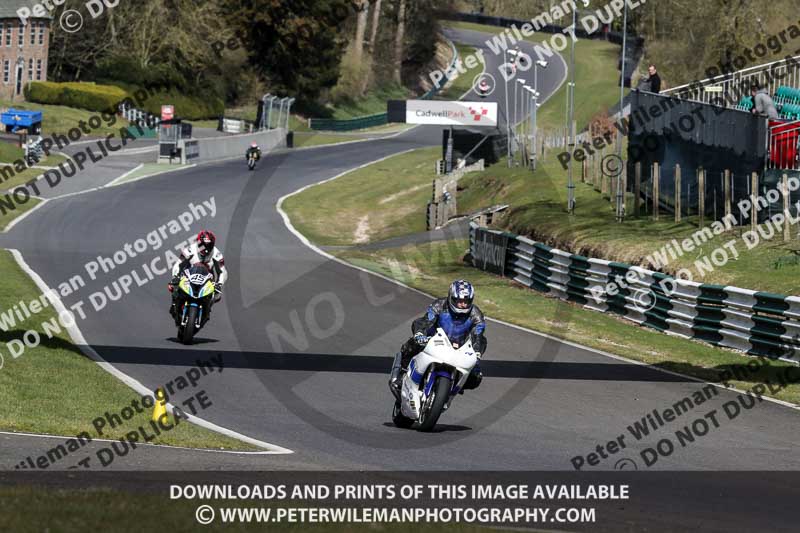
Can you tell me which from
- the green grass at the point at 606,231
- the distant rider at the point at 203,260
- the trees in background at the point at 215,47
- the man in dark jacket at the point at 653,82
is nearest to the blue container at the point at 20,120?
the trees in background at the point at 215,47

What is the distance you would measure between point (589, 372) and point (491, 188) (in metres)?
29.2

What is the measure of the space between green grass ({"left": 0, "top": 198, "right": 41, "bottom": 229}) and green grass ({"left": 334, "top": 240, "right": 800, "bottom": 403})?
1082cm

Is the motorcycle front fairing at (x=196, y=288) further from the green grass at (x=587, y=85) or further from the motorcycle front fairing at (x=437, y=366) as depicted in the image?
the green grass at (x=587, y=85)

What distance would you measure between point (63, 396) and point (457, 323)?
17.0 feet

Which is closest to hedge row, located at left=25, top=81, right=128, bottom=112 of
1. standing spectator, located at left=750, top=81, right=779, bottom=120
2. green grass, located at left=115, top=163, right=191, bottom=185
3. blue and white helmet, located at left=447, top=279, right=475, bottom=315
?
green grass, located at left=115, top=163, right=191, bottom=185

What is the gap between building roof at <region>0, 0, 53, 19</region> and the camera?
75438 mm

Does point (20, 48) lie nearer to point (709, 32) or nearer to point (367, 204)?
point (367, 204)

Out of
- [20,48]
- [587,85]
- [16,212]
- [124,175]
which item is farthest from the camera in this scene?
[587,85]

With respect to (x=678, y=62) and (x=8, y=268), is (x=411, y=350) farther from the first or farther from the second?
(x=678, y=62)

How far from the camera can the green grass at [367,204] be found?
44.4m

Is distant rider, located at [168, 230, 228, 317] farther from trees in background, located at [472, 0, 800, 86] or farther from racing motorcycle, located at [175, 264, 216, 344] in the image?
trees in background, located at [472, 0, 800, 86]

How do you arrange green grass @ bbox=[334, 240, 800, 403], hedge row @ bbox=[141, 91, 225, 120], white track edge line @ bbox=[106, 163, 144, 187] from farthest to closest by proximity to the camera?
1. hedge row @ bbox=[141, 91, 225, 120]
2. white track edge line @ bbox=[106, 163, 144, 187]
3. green grass @ bbox=[334, 240, 800, 403]

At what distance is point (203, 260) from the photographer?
19453 millimetres

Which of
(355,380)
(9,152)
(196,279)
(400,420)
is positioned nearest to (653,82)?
(196,279)
